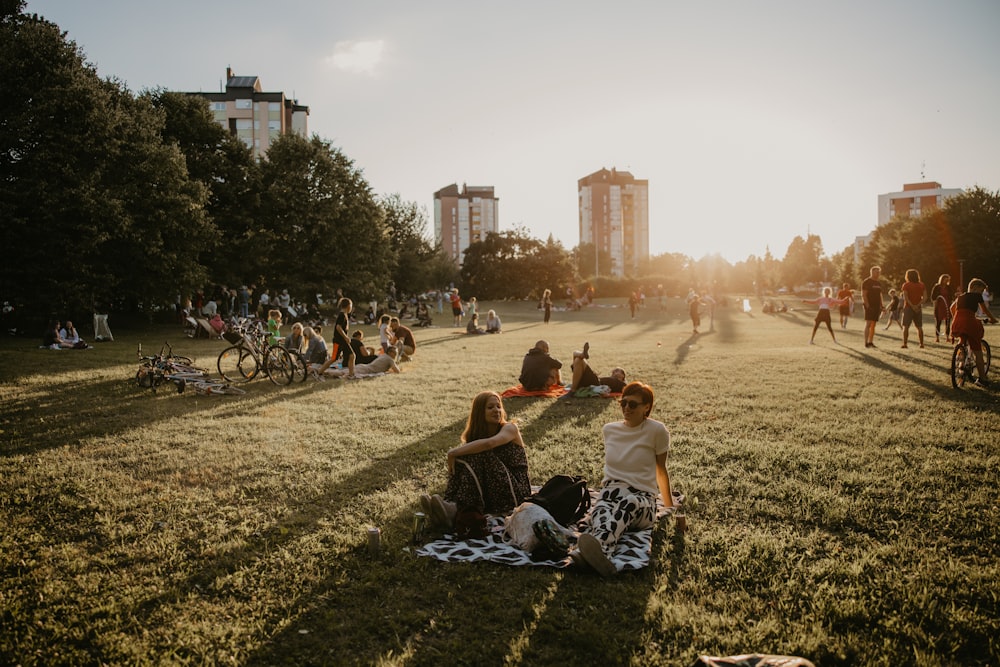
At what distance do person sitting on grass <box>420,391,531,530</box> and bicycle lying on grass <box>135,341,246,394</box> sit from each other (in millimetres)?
8215

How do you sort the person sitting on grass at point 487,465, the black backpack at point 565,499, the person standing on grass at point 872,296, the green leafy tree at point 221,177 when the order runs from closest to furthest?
1. the black backpack at point 565,499
2. the person sitting on grass at point 487,465
3. the person standing on grass at point 872,296
4. the green leafy tree at point 221,177

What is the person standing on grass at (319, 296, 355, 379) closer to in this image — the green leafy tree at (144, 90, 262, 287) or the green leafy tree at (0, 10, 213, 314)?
the green leafy tree at (0, 10, 213, 314)

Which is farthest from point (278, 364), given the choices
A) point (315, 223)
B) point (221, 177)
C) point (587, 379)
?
point (221, 177)

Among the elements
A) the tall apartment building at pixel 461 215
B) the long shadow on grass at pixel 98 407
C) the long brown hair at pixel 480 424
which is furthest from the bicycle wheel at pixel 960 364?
the tall apartment building at pixel 461 215

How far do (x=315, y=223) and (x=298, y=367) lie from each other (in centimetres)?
2367

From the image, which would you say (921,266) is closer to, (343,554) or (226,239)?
(226,239)

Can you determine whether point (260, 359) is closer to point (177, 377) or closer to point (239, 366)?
point (239, 366)

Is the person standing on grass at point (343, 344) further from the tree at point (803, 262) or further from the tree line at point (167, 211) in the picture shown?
the tree at point (803, 262)

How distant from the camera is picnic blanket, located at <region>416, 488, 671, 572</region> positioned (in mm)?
4510

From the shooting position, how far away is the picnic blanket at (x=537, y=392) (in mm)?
11531

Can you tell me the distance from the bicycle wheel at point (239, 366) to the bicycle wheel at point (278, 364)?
25 cm

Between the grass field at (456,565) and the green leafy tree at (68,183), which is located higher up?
the green leafy tree at (68,183)

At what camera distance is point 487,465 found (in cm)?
547

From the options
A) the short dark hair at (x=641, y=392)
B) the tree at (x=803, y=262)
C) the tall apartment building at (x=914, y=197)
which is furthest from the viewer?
the tall apartment building at (x=914, y=197)
